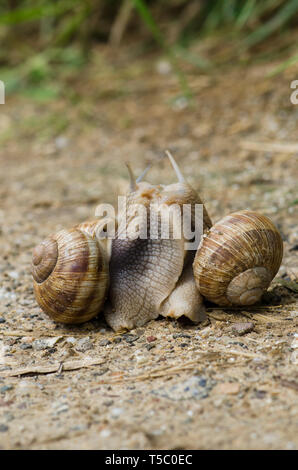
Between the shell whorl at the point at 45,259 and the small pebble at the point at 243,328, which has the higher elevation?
the shell whorl at the point at 45,259

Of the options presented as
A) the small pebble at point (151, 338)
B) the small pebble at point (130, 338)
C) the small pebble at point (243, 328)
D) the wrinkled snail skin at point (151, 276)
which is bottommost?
the small pebble at point (130, 338)

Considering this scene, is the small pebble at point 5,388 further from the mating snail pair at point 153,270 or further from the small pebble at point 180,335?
the small pebble at point 180,335

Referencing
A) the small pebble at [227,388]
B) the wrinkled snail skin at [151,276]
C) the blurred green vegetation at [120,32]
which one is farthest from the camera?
the blurred green vegetation at [120,32]

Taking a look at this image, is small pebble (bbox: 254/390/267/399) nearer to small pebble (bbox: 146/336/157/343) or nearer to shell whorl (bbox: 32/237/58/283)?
small pebble (bbox: 146/336/157/343)

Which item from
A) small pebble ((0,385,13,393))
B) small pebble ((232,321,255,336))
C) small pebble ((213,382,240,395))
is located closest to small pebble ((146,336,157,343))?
small pebble ((232,321,255,336))

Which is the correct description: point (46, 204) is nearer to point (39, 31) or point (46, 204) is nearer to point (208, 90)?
point (208, 90)

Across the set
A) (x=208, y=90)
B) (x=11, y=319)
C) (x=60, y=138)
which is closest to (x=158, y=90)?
(x=208, y=90)

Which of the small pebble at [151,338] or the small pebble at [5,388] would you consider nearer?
the small pebble at [5,388]

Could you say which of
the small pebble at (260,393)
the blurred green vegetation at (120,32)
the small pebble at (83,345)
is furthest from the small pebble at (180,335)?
the blurred green vegetation at (120,32)
